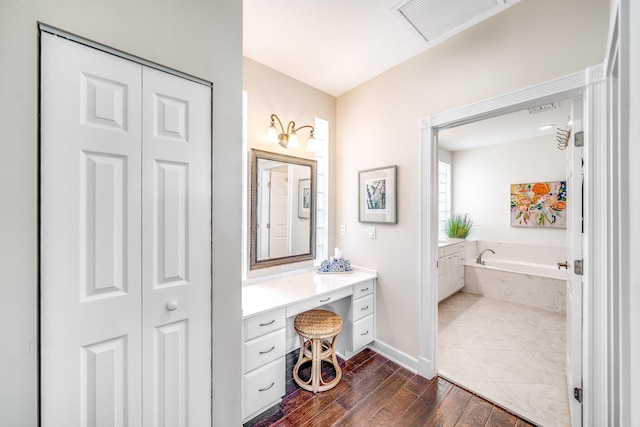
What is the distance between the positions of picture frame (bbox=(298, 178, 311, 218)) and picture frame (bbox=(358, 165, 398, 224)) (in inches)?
21.2

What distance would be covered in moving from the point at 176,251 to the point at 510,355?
304 centimetres

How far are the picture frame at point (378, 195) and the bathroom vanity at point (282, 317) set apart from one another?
0.57 m

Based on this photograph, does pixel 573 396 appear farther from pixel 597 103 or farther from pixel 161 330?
pixel 161 330

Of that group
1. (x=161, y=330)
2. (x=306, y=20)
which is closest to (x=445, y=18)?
A: (x=306, y=20)

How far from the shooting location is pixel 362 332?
2.29 meters

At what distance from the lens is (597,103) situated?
1.28 metres

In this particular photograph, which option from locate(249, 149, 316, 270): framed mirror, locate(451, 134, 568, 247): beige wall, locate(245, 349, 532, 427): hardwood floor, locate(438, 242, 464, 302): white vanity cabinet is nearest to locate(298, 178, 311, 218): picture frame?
locate(249, 149, 316, 270): framed mirror

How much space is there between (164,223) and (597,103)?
7.34 feet

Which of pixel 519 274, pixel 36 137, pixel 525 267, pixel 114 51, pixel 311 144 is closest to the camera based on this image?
pixel 36 137

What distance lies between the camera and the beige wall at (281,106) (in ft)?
6.97

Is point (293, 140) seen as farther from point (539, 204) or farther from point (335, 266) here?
point (539, 204)

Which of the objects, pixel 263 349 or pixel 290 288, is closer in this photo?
pixel 263 349

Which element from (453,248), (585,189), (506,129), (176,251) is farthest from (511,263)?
(176,251)

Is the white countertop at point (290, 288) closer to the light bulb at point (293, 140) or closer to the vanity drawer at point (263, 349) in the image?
the vanity drawer at point (263, 349)
